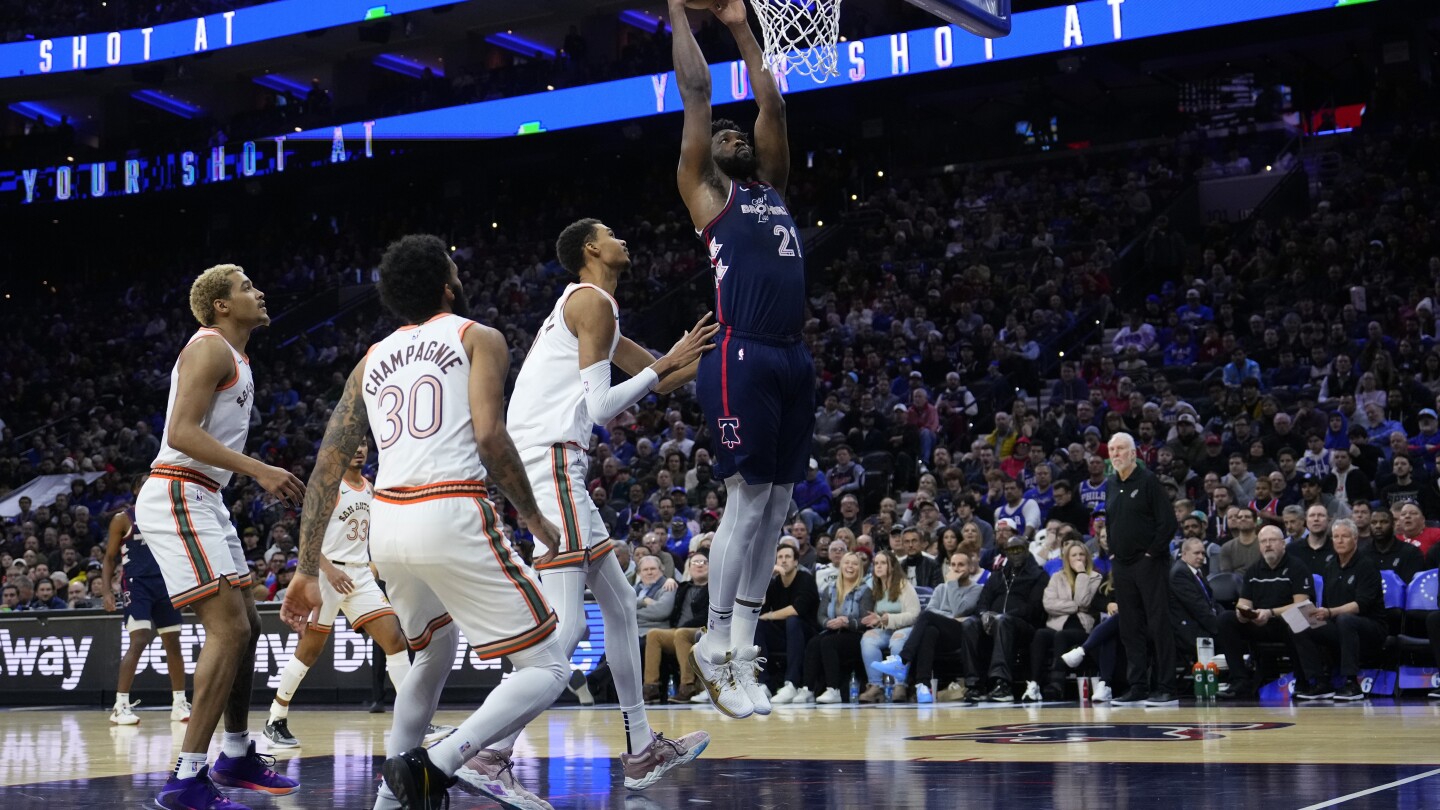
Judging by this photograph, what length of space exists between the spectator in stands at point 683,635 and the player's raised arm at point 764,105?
7.18 metres

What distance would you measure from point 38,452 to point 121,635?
44.7 feet

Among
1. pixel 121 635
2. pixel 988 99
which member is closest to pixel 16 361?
pixel 121 635

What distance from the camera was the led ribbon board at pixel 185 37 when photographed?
2903 centimetres

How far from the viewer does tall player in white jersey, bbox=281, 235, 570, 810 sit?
15.3ft

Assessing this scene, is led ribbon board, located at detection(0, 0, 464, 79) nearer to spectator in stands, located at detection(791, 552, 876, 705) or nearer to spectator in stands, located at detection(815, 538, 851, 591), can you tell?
spectator in stands, located at detection(815, 538, 851, 591)

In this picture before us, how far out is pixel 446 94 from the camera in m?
29.4

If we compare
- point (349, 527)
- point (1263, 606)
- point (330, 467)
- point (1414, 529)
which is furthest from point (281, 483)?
point (1414, 529)

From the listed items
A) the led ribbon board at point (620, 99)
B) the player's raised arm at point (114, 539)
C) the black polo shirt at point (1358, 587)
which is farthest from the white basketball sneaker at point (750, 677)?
the led ribbon board at point (620, 99)

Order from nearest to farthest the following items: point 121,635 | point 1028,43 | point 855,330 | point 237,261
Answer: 1. point 121,635
2. point 855,330
3. point 1028,43
4. point 237,261

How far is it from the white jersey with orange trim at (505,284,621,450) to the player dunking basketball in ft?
1.77

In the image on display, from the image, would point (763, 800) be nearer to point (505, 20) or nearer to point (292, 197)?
point (505, 20)

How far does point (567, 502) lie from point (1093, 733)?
3739 millimetres

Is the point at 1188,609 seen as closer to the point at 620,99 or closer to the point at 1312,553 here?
the point at 1312,553

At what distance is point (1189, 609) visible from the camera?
11.5 m
